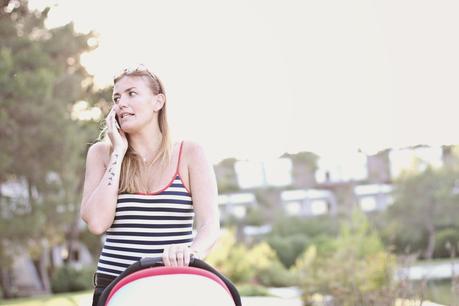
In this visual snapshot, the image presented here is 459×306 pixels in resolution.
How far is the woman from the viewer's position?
209 cm

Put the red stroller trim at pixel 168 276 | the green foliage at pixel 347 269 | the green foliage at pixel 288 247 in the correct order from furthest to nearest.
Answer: the green foliage at pixel 288 247 → the green foliage at pixel 347 269 → the red stroller trim at pixel 168 276

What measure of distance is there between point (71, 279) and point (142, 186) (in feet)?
64.0

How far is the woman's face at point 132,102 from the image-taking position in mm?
2199

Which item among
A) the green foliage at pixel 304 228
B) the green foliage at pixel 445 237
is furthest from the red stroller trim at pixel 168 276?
the green foliage at pixel 304 228

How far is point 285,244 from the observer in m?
25.4

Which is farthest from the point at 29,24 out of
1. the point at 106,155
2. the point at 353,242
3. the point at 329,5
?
the point at 106,155

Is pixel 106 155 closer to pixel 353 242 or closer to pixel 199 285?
pixel 199 285

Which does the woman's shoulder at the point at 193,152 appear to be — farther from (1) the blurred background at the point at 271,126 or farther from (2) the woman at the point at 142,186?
(1) the blurred background at the point at 271,126

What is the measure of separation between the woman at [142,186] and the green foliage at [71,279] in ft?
61.2

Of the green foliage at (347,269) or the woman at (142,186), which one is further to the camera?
the green foliage at (347,269)

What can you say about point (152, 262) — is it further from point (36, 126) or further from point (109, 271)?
point (36, 126)

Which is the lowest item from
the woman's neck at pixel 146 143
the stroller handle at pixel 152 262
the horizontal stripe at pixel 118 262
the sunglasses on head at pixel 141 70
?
the horizontal stripe at pixel 118 262

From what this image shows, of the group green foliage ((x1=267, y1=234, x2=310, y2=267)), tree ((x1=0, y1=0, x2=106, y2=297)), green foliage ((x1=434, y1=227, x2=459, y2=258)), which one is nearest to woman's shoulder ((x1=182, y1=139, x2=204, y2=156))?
tree ((x1=0, y1=0, x2=106, y2=297))

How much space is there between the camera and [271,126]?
2483cm
